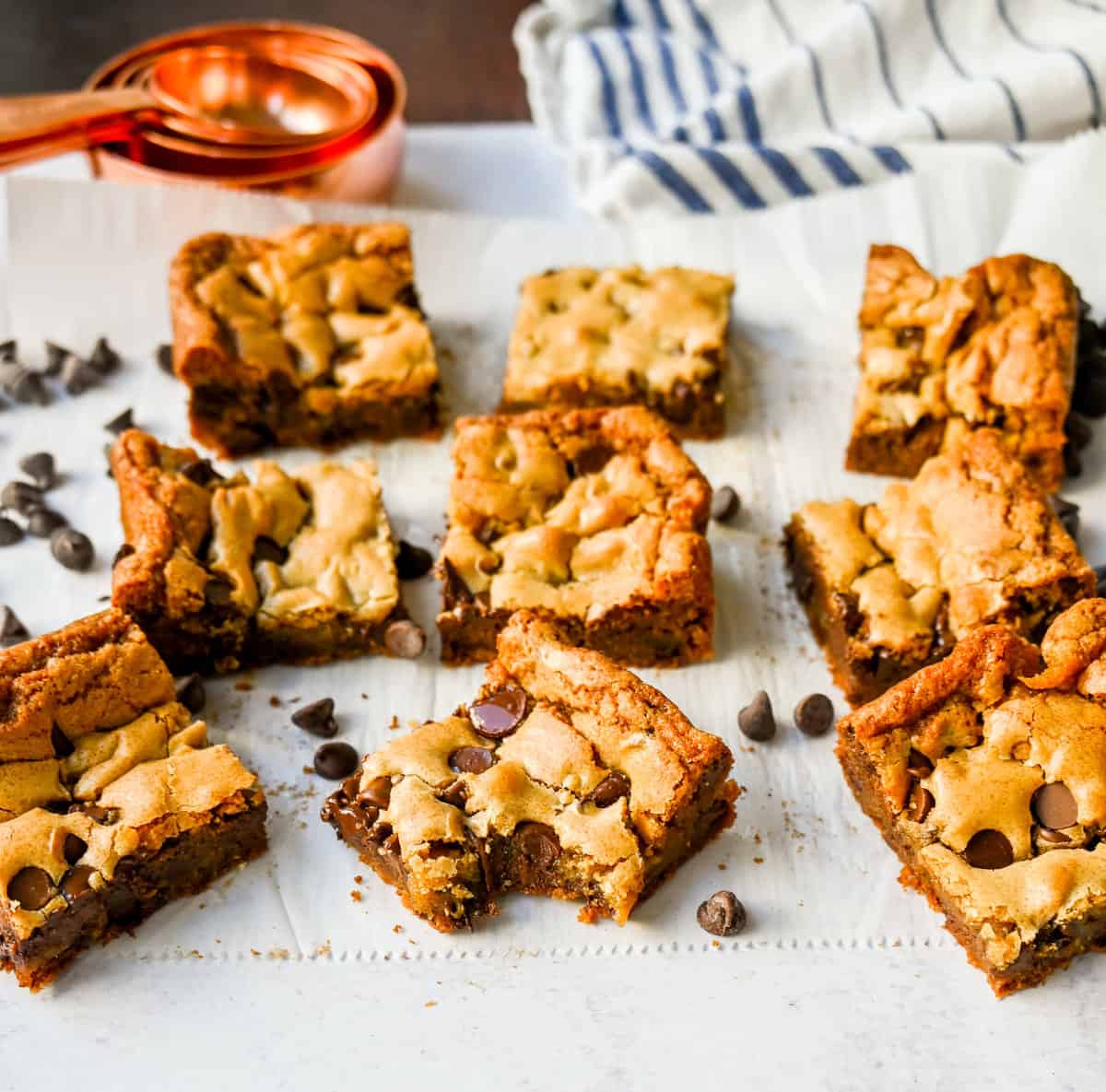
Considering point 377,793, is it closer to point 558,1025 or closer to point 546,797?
point 546,797

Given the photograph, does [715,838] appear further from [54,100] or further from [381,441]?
[54,100]

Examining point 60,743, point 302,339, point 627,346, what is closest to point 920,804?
point 627,346

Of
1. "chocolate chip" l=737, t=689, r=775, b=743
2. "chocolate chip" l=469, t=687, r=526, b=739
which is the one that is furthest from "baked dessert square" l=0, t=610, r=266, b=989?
"chocolate chip" l=737, t=689, r=775, b=743

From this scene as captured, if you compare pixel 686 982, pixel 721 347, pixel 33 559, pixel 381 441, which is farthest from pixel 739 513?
pixel 33 559

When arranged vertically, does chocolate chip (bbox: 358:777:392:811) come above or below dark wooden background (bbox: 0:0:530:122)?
below

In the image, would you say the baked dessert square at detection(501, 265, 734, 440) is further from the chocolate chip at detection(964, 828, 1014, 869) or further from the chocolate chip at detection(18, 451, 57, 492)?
the chocolate chip at detection(964, 828, 1014, 869)
